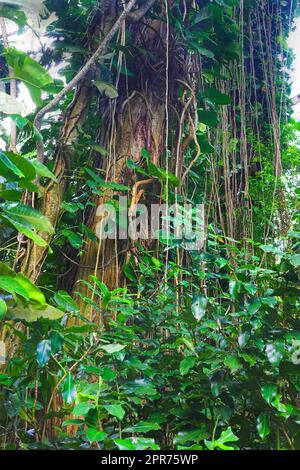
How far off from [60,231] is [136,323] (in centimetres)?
47

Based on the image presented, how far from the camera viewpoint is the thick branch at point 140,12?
1468 mm

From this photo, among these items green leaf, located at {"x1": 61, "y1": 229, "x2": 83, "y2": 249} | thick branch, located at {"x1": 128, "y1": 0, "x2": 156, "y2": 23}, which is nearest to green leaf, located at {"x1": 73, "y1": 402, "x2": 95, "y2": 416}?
green leaf, located at {"x1": 61, "y1": 229, "x2": 83, "y2": 249}

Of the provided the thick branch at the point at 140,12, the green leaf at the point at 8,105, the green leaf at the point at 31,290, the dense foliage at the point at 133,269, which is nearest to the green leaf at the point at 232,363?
the dense foliage at the point at 133,269

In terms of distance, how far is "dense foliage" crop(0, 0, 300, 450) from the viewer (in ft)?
2.47

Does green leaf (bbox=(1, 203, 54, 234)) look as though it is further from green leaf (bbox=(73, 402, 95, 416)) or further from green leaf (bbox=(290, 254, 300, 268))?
green leaf (bbox=(290, 254, 300, 268))

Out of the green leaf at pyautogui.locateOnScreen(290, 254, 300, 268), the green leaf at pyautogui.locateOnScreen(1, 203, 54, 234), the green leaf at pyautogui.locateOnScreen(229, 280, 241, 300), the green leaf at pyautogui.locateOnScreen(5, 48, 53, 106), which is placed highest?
the green leaf at pyautogui.locateOnScreen(5, 48, 53, 106)

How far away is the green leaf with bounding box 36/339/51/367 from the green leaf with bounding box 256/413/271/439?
1.24 feet

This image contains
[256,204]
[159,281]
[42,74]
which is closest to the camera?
[42,74]

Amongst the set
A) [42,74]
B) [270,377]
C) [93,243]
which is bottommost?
[270,377]

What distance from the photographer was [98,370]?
2.40ft

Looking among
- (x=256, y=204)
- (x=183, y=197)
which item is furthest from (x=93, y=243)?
(x=256, y=204)

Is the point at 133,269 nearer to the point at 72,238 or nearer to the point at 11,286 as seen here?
the point at 72,238

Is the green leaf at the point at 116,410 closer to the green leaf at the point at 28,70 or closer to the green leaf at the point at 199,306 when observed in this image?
the green leaf at the point at 199,306
